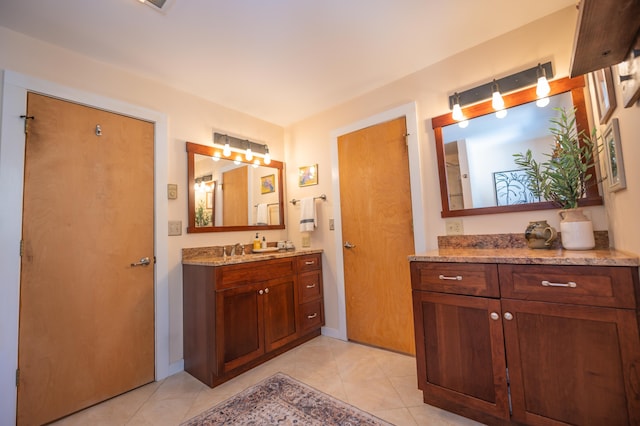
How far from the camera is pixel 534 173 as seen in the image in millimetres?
1763

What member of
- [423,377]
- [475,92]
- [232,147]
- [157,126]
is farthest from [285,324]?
[475,92]

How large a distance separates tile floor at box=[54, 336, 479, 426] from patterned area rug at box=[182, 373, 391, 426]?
0.24 feet

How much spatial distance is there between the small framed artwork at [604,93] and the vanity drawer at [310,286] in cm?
236

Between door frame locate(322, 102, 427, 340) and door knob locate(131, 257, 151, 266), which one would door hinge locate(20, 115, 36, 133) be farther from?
door frame locate(322, 102, 427, 340)

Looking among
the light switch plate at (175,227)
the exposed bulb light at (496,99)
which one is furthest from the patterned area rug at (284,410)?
the exposed bulb light at (496,99)

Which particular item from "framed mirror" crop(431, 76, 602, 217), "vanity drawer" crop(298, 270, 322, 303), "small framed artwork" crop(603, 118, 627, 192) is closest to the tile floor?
"vanity drawer" crop(298, 270, 322, 303)

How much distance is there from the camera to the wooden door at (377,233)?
2367mm

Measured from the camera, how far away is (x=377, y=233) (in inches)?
99.5

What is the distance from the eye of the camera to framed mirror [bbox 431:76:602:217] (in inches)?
68.4

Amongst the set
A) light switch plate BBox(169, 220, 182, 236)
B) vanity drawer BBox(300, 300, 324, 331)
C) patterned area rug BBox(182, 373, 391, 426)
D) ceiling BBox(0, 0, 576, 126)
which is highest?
ceiling BBox(0, 0, 576, 126)

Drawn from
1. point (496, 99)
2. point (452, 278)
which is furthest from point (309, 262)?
point (496, 99)

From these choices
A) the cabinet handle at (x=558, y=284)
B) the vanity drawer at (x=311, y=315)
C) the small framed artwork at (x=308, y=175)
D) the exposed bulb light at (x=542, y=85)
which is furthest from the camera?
the small framed artwork at (x=308, y=175)

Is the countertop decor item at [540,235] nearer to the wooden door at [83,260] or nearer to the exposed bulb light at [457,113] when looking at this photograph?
the exposed bulb light at [457,113]

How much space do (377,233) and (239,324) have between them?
4.65ft
